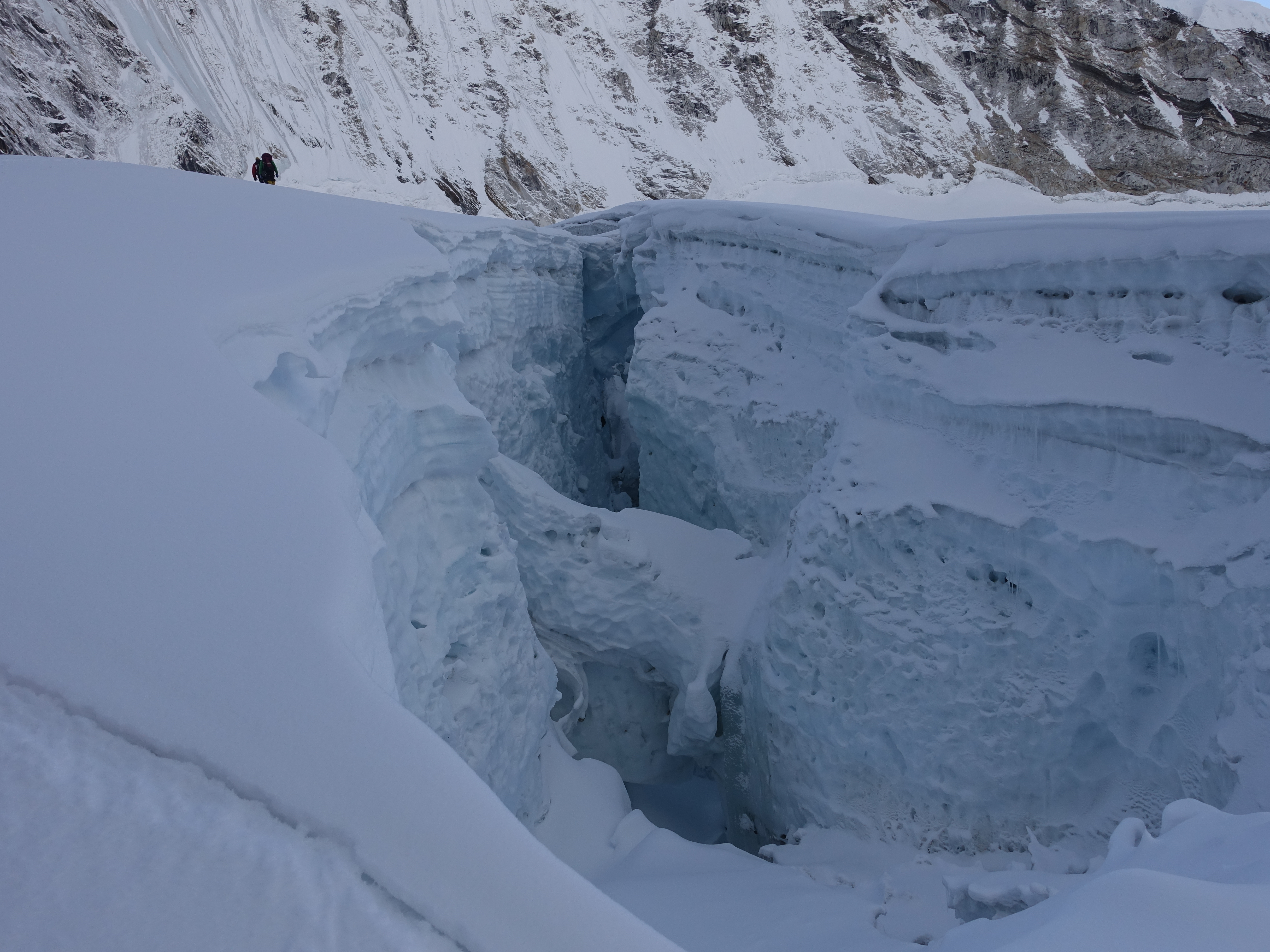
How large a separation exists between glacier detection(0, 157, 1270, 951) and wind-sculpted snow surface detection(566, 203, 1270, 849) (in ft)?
0.07

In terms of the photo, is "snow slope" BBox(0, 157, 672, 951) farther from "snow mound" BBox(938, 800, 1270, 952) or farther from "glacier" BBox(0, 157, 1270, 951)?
"snow mound" BBox(938, 800, 1270, 952)

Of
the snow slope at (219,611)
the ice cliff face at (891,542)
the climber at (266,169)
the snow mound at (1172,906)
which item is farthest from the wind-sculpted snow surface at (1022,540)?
the climber at (266,169)

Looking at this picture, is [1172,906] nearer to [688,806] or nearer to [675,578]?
[675,578]

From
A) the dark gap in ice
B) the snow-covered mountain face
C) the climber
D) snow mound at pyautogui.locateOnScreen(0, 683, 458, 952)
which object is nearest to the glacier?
snow mound at pyautogui.locateOnScreen(0, 683, 458, 952)

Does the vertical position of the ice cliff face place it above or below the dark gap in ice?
above

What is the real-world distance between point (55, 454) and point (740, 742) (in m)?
4.76

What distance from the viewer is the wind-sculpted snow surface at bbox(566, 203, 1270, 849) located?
330 cm

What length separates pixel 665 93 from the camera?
22109 millimetres

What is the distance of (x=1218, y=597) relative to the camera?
10.5 ft

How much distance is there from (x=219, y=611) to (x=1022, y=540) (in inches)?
148

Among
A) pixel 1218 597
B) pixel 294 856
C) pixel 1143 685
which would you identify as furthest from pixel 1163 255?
pixel 294 856

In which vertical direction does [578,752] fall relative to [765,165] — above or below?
below

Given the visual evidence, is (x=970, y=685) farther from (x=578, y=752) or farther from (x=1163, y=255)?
(x=578, y=752)

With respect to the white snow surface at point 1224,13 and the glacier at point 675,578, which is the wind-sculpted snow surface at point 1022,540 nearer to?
the glacier at point 675,578
